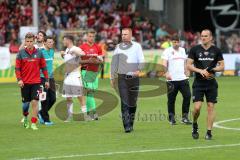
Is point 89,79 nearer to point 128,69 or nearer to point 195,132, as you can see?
point 128,69

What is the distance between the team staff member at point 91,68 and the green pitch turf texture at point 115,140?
540 millimetres

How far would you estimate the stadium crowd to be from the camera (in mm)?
38812

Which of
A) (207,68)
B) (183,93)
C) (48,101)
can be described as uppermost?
(207,68)

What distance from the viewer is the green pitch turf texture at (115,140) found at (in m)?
13.5

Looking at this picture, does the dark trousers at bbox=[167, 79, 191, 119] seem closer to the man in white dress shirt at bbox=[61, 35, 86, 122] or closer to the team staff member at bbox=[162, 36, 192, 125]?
the team staff member at bbox=[162, 36, 192, 125]

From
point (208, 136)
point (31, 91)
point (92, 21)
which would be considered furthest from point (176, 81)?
point (92, 21)

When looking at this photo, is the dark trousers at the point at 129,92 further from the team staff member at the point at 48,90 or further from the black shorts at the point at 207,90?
the team staff member at the point at 48,90

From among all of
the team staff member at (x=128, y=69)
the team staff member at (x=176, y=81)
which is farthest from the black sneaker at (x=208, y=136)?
the team staff member at (x=176, y=81)

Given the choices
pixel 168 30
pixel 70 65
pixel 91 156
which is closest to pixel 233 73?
pixel 168 30

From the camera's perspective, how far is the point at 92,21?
134ft

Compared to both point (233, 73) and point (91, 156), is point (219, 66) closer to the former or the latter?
point (91, 156)

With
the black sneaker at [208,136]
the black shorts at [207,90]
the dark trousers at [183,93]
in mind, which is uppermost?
the black shorts at [207,90]

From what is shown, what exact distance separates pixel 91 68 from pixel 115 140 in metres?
4.39

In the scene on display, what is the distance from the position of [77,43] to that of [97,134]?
19899mm
